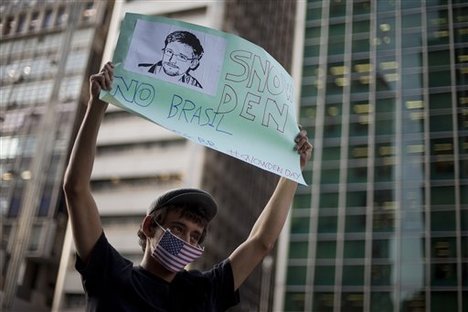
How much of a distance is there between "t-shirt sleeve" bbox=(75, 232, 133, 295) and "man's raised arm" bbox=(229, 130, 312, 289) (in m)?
0.37

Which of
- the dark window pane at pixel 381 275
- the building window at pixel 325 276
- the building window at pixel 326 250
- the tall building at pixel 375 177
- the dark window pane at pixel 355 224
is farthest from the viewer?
the building window at pixel 326 250

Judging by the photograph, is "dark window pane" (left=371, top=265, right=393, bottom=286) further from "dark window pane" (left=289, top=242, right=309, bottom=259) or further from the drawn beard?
the drawn beard

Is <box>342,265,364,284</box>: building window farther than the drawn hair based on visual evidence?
Yes

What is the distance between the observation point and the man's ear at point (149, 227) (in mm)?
1762

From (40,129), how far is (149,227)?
2697cm

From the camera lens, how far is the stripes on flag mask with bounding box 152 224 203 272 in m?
1.66

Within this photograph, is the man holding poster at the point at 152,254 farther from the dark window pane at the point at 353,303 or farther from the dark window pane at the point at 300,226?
the dark window pane at the point at 300,226

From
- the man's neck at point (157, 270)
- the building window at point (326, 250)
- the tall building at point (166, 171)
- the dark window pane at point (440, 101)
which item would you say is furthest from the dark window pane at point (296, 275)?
the man's neck at point (157, 270)

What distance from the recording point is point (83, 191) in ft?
5.30

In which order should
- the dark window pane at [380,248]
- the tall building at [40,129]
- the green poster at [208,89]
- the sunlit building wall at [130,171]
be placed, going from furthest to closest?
1. the sunlit building wall at [130,171]
2. the tall building at [40,129]
3. the dark window pane at [380,248]
4. the green poster at [208,89]

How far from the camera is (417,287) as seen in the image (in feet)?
69.2

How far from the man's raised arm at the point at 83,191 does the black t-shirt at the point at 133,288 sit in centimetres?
3

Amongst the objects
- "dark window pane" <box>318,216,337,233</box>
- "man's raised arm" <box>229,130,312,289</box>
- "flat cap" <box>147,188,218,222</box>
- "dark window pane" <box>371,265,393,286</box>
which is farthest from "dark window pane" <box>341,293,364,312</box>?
"flat cap" <box>147,188,218,222</box>

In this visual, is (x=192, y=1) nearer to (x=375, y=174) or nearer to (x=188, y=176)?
(x=188, y=176)
